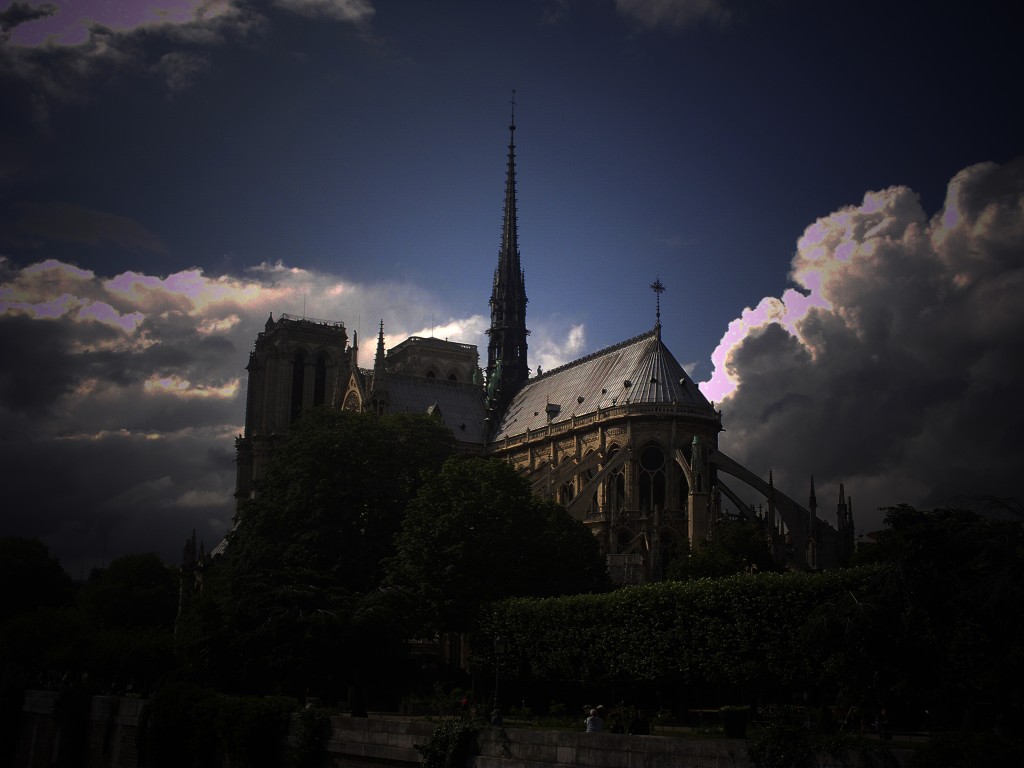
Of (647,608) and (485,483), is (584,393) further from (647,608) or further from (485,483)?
(647,608)

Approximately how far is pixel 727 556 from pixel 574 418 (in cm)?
2535

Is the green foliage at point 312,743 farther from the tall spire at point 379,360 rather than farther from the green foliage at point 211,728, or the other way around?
the tall spire at point 379,360

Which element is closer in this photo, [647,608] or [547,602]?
[647,608]

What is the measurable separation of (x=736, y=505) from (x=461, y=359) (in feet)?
157

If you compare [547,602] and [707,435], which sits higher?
[707,435]

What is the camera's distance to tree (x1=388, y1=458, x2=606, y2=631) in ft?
152

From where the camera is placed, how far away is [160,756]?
1441 inches

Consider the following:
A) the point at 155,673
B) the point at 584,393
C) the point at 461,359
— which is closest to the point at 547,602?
the point at 155,673

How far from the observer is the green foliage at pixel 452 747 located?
26.5 meters

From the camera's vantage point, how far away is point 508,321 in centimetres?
10031

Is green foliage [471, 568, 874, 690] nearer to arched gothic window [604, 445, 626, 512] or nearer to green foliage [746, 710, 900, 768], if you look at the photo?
green foliage [746, 710, 900, 768]

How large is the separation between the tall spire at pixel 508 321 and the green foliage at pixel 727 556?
37842 millimetres

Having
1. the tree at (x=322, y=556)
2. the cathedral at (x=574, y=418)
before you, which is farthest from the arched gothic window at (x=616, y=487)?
the tree at (x=322, y=556)

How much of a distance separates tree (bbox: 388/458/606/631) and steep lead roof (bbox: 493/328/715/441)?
83.4 ft
